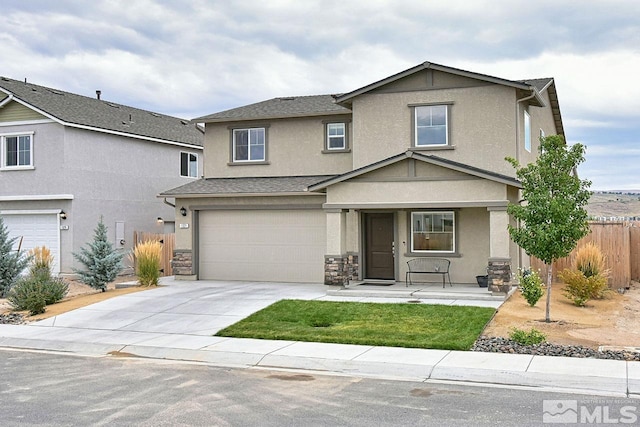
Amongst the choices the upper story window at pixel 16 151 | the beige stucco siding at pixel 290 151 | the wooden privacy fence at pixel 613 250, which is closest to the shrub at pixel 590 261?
the wooden privacy fence at pixel 613 250

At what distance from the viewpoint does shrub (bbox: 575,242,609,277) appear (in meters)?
19.1

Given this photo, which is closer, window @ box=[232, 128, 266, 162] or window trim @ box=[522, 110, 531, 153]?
window trim @ box=[522, 110, 531, 153]

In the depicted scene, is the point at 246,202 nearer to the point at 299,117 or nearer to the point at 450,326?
the point at 299,117

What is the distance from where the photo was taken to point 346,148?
2341cm

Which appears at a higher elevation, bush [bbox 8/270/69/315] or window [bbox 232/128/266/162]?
window [bbox 232/128/266/162]

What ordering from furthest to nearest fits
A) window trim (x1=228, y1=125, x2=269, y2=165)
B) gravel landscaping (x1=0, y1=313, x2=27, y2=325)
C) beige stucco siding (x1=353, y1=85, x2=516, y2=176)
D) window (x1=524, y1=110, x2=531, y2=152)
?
1. window trim (x1=228, y1=125, x2=269, y2=165)
2. window (x1=524, y1=110, x2=531, y2=152)
3. beige stucco siding (x1=353, y1=85, x2=516, y2=176)
4. gravel landscaping (x1=0, y1=313, x2=27, y2=325)

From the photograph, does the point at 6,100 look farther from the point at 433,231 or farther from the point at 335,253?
the point at 433,231

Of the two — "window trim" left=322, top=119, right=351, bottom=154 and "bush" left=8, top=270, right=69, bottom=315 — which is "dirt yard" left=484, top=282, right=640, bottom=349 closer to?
"window trim" left=322, top=119, right=351, bottom=154

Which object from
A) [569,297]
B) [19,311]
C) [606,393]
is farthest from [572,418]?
[19,311]

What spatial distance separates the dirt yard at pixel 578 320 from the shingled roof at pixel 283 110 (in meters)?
9.07

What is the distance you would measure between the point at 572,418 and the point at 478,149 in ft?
43.4

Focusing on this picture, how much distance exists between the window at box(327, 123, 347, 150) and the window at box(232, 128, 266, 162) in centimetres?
247

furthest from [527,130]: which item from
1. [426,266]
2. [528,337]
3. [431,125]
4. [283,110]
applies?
[528,337]

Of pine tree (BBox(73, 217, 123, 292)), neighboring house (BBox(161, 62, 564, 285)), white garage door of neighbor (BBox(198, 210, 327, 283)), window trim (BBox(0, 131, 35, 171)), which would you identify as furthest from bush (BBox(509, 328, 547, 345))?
window trim (BBox(0, 131, 35, 171))
